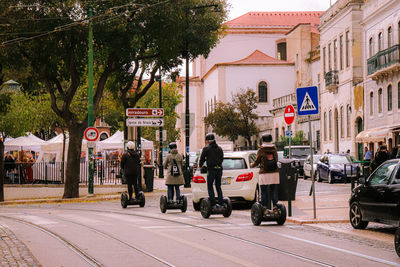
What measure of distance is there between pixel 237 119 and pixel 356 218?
65.3 meters

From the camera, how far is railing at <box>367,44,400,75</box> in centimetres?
4278

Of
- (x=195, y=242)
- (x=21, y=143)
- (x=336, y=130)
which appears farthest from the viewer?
(x=336, y=130)

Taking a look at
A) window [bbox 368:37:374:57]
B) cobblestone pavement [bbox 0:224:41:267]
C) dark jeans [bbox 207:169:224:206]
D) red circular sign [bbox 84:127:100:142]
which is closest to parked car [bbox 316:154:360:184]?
window [bbox 368:37:374:57]

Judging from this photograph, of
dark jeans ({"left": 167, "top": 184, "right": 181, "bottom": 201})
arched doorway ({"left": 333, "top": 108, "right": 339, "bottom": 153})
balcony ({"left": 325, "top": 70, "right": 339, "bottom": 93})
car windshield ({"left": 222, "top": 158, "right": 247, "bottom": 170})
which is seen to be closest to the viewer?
dark jeans ({"left": 167, "top": 184, "right": 181, "bottom": 201})

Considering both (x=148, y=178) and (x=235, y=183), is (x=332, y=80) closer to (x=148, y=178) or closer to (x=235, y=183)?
(x=148, y=178)

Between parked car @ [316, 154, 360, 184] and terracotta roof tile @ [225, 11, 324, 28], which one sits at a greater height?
terracotta roof tile @ [225, 11, 324, 28]

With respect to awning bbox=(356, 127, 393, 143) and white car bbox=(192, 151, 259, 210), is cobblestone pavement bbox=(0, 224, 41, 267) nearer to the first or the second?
white car bbox=(192, 151, 259, 210)

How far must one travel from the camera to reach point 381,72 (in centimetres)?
4478

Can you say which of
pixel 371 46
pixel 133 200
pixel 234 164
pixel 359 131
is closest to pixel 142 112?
pixel 133 200

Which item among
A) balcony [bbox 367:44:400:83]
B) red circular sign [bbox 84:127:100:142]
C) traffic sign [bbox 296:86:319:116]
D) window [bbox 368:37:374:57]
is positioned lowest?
red circular sign [bbox 84:127:100:142]

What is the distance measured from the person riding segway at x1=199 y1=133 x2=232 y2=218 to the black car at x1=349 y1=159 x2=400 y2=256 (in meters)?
3.23

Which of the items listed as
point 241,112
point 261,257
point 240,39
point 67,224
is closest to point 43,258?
point 261,257

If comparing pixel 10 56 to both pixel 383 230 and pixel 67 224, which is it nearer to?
pixel 67 224

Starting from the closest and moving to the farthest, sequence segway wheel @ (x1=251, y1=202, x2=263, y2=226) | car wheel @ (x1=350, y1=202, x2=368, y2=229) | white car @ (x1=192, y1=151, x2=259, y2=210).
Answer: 1. car wheel @ (x1=350, y1=202, x2=368, y2=229)
2. segway wheel @ (x1=251, y1=202, x2=263, y2=226)
3. white car @ (x1=192, y1=151, x2=259, y2=210)
